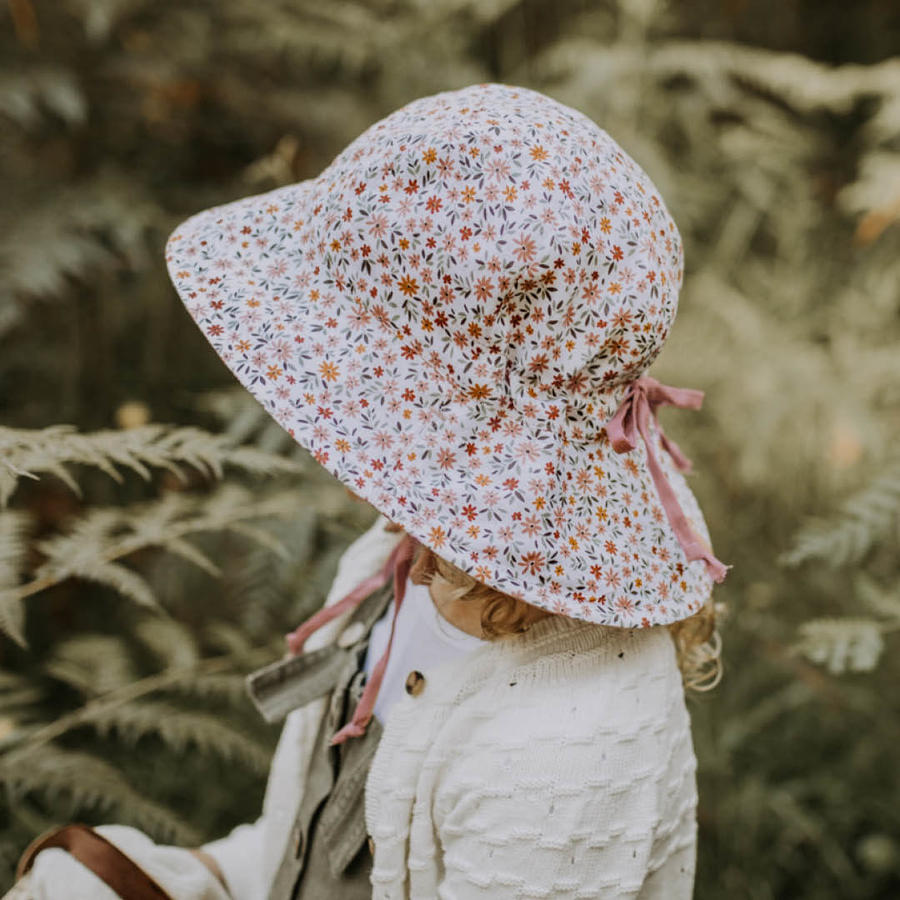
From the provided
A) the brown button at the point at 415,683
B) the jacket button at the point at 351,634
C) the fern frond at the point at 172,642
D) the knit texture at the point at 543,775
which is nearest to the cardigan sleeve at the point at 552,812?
the knit texture at the point at 543,775

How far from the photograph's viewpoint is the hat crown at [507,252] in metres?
0.88

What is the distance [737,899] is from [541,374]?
166 centimetres

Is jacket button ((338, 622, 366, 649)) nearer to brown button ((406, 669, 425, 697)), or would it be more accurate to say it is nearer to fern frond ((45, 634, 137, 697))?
brown button ((406, 669, 425, 697))

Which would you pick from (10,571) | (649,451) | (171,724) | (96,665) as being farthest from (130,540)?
(649,451)

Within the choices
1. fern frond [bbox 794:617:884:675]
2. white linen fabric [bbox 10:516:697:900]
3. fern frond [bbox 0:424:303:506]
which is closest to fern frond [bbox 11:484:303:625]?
fern frond [bbox 0:424:303:506]

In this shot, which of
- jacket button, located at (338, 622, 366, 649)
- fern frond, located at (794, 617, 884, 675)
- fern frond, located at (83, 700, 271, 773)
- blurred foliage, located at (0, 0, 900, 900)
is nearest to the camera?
jacket button, located at (338, 622, 366, 649)

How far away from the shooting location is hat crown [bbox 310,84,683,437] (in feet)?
2.90

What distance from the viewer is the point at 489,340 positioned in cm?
91

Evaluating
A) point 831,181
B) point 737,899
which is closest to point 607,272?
point 737,899

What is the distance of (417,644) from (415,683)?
0.26ft

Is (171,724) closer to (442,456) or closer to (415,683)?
(415,683)

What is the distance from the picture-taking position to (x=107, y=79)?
2.48 meters

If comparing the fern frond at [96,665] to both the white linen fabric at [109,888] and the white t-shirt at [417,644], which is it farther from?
the white t-shirt at [417,644]

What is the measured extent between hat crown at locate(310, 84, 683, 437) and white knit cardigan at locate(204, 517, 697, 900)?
29 cm
